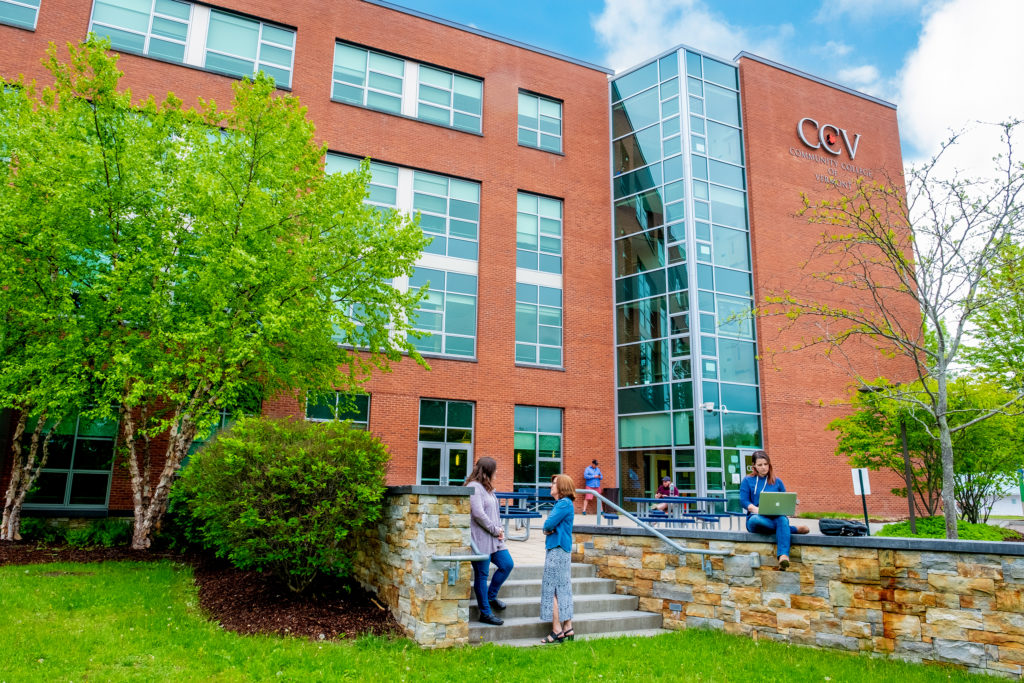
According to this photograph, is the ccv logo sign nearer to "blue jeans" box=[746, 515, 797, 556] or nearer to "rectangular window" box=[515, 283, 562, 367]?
"rectangular window" box=[515, 283, 562, 367]

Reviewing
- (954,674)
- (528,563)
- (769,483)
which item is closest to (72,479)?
(528,563)

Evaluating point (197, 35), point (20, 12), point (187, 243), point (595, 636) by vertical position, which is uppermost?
point (197, 35)

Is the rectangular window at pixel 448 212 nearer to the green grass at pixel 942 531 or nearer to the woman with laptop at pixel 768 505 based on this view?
the green grass at pixel 942 531

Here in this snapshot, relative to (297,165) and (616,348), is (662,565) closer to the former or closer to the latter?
(297,165)

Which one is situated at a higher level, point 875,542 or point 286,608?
point 875,542

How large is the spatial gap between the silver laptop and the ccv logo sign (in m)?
21.0

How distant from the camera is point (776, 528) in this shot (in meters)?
7.27

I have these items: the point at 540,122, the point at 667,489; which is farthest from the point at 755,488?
Result: the point at 540,122

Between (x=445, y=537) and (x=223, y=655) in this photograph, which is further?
(x=445, y=537)

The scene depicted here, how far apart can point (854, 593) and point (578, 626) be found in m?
2.80

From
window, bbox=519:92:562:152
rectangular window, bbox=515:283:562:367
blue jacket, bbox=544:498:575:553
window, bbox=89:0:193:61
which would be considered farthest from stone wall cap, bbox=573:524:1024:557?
window, bbox=89:0:193:61

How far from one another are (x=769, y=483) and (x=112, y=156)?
11.0 m

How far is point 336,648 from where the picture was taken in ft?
20.4

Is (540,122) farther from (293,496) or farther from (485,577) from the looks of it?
(485,577)
